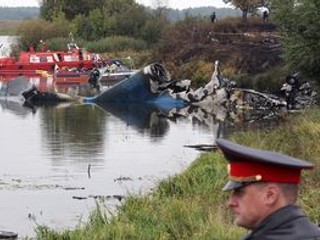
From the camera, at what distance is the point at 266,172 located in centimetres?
367

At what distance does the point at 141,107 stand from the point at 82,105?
2.75 m

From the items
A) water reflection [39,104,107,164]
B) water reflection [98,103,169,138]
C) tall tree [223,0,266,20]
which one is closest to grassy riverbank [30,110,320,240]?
water reflection [39,104,107,164]

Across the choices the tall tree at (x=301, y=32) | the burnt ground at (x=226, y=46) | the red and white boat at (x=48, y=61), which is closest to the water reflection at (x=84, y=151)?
the tall tree at (x=301, y=32)

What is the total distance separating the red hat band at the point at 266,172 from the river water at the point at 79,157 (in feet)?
31.4

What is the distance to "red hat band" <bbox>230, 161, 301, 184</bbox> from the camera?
12.0 ft

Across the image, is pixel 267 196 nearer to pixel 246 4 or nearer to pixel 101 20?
pixel 246 4

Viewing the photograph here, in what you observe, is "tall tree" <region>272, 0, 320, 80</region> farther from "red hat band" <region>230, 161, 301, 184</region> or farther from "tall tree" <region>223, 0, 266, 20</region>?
"tall tree" <region>223, 0, 266, 20</region>

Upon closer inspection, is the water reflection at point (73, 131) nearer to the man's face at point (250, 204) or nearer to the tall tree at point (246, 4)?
the man's face at point (250, 204)

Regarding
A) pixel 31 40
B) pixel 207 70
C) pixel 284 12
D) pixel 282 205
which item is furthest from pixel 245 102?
pixel 31 40

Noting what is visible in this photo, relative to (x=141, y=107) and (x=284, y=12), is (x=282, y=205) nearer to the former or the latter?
(x=284, y=12)

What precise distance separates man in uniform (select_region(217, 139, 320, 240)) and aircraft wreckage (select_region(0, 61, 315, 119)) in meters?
34.4

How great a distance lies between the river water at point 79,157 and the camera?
1595 cm

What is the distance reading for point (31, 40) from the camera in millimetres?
85750

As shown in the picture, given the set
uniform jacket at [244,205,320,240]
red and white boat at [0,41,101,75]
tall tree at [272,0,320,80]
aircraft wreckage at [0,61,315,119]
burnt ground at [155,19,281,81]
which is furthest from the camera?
red and white boat at [0,41,101,75]
